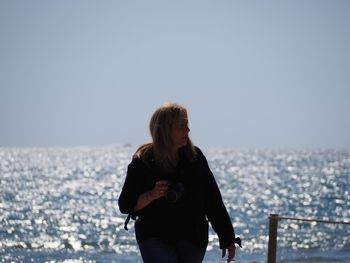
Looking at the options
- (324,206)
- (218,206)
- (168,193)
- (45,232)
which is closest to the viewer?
(168,193)

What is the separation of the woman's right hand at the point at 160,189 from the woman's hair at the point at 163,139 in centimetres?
16

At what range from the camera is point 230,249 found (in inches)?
167

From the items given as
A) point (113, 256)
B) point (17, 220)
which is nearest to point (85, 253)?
point (113, 256)

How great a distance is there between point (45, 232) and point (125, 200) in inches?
1030

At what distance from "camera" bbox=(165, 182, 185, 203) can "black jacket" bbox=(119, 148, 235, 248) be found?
0.07m

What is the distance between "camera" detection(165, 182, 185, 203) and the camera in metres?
3.88

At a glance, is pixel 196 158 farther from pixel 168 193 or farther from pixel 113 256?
pixel 113 256

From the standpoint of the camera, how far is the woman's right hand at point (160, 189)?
3865 millimetres

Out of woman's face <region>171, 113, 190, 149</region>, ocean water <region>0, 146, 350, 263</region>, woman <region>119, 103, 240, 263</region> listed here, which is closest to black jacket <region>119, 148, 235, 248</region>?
woman <region>119, 103, 240, 263</region>

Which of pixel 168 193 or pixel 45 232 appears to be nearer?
pixel 168 193

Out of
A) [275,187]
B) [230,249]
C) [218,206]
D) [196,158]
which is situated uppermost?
[196,158]

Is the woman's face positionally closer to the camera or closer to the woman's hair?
the woman's hair

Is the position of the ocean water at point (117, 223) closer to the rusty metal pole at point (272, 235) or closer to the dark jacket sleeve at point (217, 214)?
the rusty metal pole at point (272, 235)

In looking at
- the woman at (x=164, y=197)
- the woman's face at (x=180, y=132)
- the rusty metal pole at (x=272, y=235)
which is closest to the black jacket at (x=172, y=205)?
the woman at (x=164, y=197)
